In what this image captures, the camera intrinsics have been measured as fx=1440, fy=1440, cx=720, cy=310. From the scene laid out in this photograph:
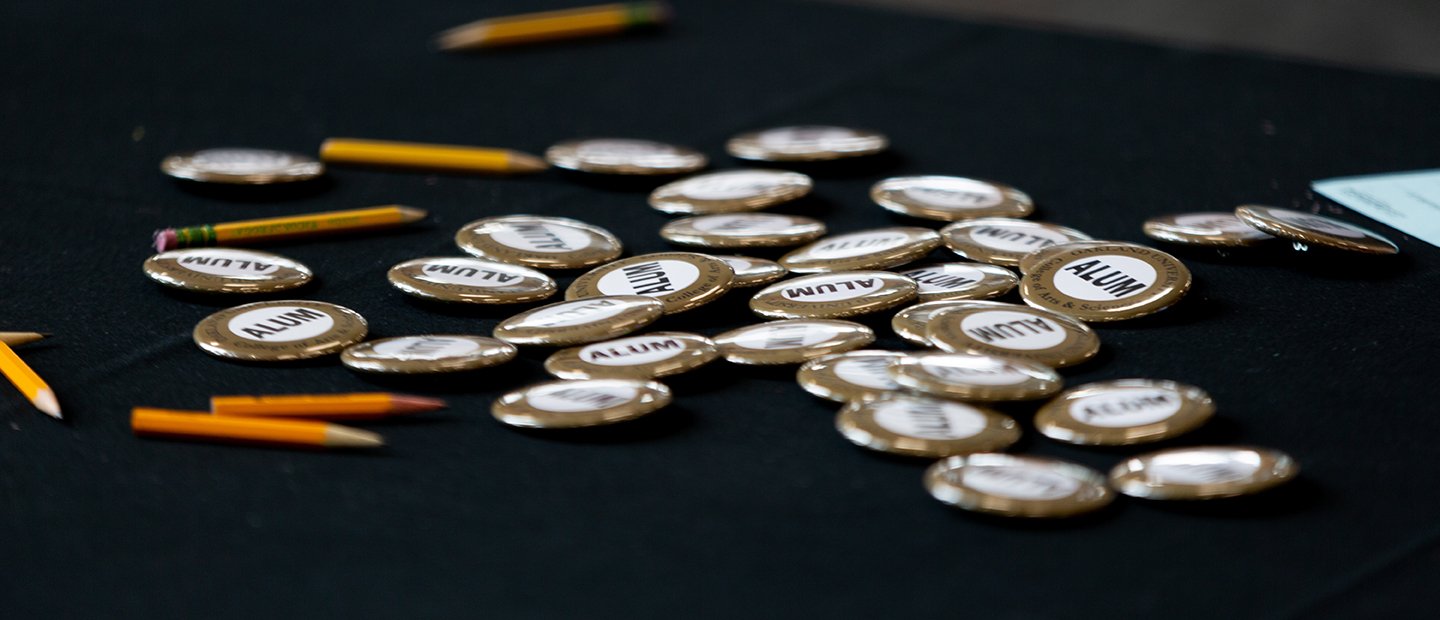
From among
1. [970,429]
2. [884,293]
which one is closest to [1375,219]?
Answer: [884,293]

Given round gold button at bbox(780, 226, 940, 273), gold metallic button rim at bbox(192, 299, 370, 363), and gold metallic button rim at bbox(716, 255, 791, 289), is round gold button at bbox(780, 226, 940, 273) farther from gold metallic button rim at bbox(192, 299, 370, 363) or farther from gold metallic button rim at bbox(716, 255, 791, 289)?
gold metallic button rim at bbox(192, 299, 370, 363)

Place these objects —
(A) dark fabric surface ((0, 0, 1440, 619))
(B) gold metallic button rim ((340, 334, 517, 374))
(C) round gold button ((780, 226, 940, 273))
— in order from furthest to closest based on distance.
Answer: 1. (C) round gold button ((780, 226, 940, 273))
2. (B) gold metallic button rim ((340, 334, 517, 374))
3. (A) dark fabric surface ((0, 0, 1440, 619))

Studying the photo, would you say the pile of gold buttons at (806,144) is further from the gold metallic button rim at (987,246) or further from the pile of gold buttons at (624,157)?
the gold metallic button rim at (987,246)

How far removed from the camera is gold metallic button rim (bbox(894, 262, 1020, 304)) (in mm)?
1276

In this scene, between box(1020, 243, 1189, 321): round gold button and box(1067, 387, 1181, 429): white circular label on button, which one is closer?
box(1067, 387, 1181, 429): white circular label on button

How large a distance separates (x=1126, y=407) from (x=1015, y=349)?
119 mm

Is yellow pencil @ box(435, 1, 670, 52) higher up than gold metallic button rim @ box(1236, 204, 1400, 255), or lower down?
higher up

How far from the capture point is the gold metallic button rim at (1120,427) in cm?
104

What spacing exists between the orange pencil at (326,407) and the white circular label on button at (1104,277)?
58cm

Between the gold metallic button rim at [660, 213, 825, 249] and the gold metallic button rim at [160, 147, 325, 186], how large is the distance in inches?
17.9

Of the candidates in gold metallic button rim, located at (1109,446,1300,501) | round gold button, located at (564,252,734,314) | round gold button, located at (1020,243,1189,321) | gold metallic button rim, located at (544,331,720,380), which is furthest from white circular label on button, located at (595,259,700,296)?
gold metallic button rim, located at (1109,446,1300,501)

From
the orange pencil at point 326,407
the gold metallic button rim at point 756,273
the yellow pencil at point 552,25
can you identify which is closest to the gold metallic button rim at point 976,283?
the gold metallic button rim at point 756,273

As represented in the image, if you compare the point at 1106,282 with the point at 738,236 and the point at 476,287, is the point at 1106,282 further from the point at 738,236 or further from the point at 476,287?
the point at 476,287

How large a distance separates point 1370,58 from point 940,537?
3.60 meters
